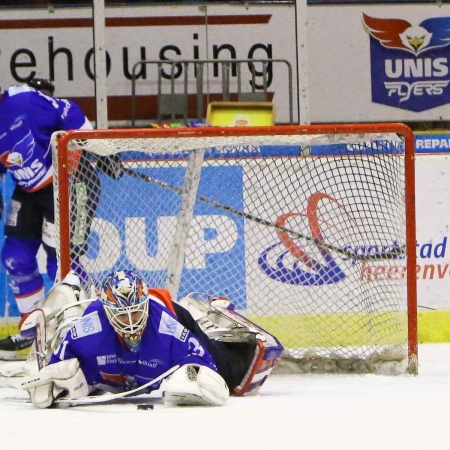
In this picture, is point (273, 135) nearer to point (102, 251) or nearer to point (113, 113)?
point (102, 251)

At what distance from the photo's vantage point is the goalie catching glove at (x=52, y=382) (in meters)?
4.36

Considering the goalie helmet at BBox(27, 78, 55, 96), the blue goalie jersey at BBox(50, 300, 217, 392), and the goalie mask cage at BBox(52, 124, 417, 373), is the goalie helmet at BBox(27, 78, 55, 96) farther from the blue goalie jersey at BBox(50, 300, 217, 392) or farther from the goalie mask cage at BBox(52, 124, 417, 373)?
the blue goalie jersey at BBox(50, 300, 217, 392)

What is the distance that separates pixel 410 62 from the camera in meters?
8.23

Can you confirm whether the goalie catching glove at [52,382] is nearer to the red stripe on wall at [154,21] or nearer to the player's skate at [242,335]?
the player's skate at [242,335]

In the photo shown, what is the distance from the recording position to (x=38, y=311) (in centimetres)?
505

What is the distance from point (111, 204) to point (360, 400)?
1973 mm

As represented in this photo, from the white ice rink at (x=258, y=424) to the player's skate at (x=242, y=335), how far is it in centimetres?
9

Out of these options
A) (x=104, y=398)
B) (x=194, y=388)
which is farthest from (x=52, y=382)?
(x=194, y=388)

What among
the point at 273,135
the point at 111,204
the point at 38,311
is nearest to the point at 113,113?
the point at 111,204

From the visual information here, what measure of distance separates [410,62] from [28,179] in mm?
2831

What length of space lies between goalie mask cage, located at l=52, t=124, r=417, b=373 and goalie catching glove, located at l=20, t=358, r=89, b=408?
121 cm

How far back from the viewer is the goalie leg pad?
4.26 m

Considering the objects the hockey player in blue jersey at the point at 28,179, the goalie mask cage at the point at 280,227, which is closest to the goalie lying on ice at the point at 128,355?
the goalie mask cage at the point at 280,227

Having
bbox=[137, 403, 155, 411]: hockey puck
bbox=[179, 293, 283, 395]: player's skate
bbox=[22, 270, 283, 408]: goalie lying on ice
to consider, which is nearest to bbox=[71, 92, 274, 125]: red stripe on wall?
bbox=[179, 293, 283, 395]: player's skate
